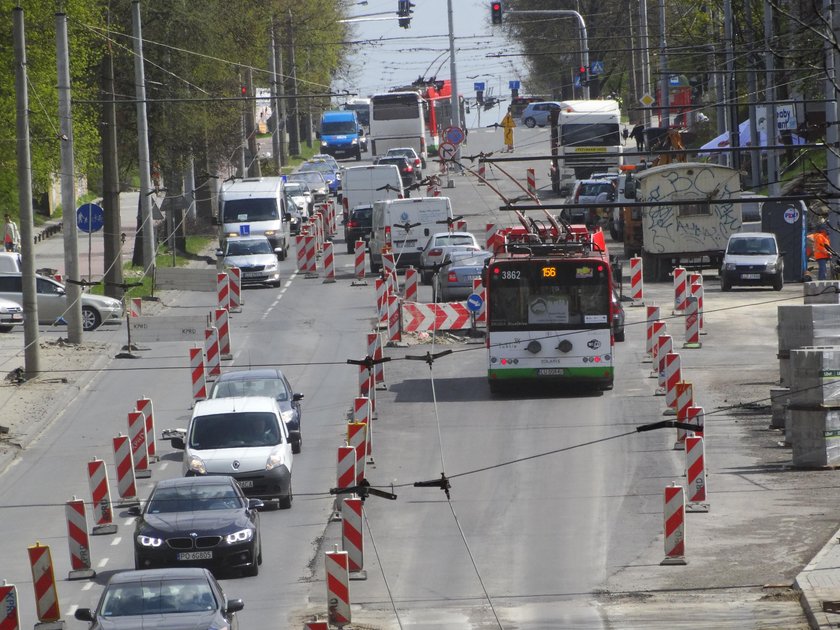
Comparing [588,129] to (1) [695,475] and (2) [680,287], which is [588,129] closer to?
(2) [680,287]

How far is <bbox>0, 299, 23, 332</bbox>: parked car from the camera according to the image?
4253cm

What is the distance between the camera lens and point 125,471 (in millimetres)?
23516

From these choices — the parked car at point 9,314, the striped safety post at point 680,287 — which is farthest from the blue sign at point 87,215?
the striped safety post at point 680,287

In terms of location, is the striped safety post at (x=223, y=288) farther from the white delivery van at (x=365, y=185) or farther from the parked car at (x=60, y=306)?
the white delivery van at (x=365, y=185)

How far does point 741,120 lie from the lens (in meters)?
74.0

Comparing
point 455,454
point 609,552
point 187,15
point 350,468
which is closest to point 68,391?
point 455,454

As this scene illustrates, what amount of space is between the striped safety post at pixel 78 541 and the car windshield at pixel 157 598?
13.1 ft

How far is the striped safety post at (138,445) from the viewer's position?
83.8 feet

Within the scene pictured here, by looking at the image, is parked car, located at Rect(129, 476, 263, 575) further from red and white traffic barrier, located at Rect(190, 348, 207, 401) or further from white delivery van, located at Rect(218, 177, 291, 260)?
white delivery van, located at Rect(218, 177, 291, 260)

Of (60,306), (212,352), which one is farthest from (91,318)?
(212,352)

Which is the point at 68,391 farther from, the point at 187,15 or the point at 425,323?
the point at 187,15

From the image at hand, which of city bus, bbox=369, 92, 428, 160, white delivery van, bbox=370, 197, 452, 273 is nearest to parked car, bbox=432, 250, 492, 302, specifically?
white delivery van, bbox=370, 197, 452, 273

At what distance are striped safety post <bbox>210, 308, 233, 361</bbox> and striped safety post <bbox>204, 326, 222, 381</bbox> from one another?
2.07 m

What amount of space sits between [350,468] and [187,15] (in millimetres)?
35166
